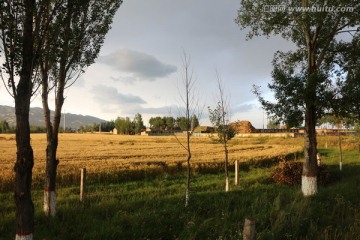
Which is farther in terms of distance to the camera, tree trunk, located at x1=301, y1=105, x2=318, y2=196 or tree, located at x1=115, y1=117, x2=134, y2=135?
tree, located at x1=115, y1=117, x2=134, y2=135

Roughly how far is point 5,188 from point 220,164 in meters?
17.3

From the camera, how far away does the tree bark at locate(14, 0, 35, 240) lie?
6.50 metres

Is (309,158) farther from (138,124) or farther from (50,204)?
(138,124)

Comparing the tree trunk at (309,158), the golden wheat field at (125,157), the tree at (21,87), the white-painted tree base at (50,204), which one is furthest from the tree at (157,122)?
the tree at (21,87)

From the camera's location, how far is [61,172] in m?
22.5

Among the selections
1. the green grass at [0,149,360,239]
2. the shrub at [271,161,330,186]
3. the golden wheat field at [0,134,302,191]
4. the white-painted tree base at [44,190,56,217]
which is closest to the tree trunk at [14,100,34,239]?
the green grass at [0,149,360,239]

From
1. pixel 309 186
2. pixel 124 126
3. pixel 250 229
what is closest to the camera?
pixel 250 229

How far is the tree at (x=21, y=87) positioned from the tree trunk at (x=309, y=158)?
43.3ft

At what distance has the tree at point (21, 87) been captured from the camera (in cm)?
652

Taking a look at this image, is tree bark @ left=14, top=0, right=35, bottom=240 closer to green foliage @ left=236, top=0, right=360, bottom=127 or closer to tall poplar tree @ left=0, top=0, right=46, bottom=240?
tall poplar tree @ left=0, top=0, right=46, bottom=240

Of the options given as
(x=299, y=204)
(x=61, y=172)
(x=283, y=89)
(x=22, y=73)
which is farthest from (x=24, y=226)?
(x=61, y=172)

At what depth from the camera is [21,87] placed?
6.64 m

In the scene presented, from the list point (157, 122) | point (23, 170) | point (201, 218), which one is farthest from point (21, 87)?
point (157, 122)

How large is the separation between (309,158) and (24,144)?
45.3ft
